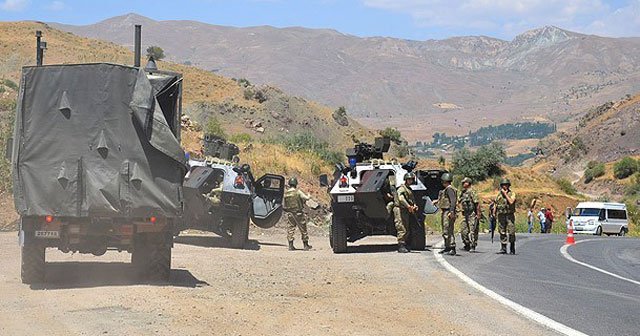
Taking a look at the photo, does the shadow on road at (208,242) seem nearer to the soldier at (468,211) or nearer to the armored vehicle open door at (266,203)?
the armored vehicle open door at (266,203)

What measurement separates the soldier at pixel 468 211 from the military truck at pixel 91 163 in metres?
10.1

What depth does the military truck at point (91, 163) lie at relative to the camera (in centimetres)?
1271

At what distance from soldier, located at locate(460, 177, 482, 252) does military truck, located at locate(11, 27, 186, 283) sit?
10110mm

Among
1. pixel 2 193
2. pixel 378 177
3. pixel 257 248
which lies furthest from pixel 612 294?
pixel 2 193

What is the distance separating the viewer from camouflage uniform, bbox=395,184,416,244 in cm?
2022

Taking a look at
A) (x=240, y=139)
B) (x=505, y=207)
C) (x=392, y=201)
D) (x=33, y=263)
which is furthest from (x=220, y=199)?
(x=240, y=139)

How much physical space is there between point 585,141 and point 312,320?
10774 cm

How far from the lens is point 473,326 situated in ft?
32.8

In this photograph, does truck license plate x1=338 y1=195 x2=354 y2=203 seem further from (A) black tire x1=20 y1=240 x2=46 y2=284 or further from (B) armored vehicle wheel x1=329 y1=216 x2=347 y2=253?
(A) black tire x1=20 y1=240 x2=46 y2=284

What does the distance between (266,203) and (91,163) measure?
477 inches

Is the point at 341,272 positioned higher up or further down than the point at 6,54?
further down

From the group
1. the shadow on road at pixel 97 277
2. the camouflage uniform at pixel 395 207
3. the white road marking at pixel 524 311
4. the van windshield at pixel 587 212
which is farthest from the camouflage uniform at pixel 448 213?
the van windshield at pixel 587 212

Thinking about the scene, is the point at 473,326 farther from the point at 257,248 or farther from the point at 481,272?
the point at 257,248

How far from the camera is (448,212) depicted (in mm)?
20844
